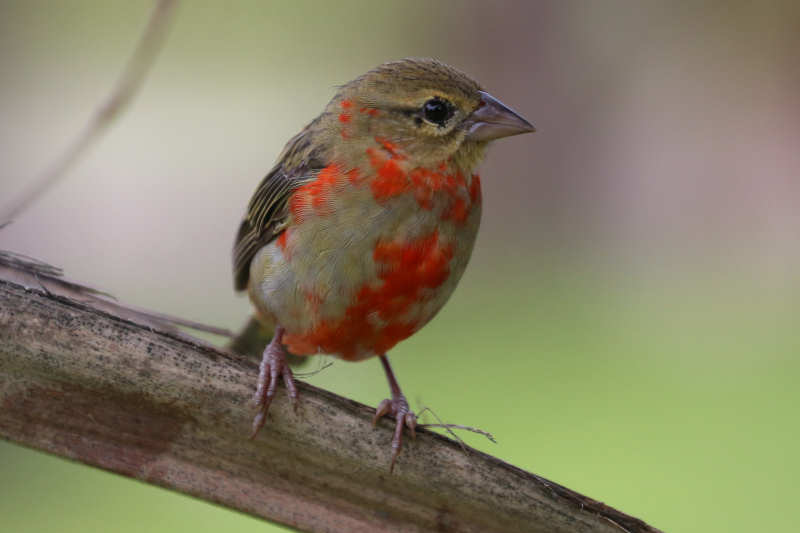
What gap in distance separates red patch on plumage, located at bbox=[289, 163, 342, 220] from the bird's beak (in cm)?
46

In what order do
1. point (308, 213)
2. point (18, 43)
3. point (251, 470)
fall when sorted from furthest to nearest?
point (18, 43) < point (308, 213) < point (251, 470)

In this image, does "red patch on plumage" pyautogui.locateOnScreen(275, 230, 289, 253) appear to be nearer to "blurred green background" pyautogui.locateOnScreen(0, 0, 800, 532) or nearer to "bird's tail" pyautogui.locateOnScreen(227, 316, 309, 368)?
"bird's tail" pyautogui.locateOnScreen(227, 316, 309, 368)

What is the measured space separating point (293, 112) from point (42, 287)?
5.91 metres

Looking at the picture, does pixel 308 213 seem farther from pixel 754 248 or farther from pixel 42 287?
pixel 754 248

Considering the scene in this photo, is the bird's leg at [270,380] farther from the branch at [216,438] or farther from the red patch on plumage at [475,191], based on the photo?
the red patch on plumage at [475,191]

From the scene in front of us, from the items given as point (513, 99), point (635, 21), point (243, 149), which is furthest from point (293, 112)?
point (635, 21)

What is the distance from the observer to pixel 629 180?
8.70 m

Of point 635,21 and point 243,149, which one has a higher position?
point 635,21

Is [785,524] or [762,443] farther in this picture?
[762,443]

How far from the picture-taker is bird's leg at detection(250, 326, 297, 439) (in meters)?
2.56

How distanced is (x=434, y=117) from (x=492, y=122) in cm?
19

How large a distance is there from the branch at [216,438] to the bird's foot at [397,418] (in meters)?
0.03

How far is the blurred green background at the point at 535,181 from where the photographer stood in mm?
7027

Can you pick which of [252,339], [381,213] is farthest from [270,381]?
[252,339]
